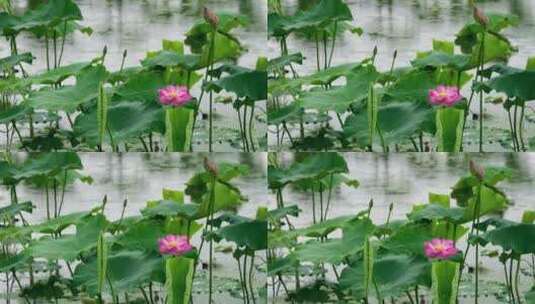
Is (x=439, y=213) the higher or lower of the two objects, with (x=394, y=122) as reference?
lower

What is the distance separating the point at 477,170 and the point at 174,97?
3.15 ft

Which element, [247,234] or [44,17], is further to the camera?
[44,17]

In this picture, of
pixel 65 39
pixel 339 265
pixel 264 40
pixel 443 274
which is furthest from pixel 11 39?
pixel 443 274

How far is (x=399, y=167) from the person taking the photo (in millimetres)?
4414

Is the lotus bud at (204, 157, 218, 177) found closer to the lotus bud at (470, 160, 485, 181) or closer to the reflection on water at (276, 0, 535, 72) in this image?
the reflection on water at (276, 0, 535, 72)

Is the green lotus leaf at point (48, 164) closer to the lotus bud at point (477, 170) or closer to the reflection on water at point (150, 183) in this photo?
the reflection on water at point (150, 183)

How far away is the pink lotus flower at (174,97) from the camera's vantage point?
4.43 m

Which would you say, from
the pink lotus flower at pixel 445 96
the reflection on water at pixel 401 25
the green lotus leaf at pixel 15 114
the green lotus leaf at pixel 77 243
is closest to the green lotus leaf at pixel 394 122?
the pink lotus flower at pixel 445 96

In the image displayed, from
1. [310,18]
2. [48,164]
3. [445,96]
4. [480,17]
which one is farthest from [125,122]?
[480,17]

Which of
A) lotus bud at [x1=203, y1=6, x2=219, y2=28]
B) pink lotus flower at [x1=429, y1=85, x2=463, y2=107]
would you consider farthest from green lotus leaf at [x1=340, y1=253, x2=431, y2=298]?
lotus bud at [x1=203, y1=6, x2=219, y2=28]

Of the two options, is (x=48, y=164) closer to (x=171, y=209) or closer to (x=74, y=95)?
(x=74, y=95)

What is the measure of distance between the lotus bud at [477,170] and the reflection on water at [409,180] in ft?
0.18

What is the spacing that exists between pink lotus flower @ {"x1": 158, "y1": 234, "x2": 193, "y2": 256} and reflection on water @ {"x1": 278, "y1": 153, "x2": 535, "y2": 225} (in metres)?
0.31

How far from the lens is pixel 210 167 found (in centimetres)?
436
